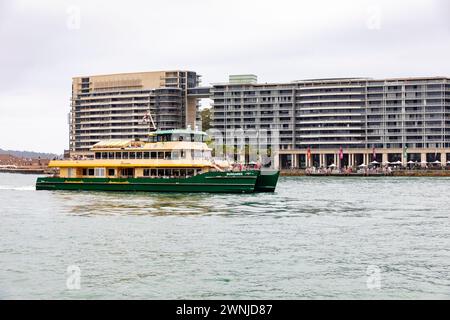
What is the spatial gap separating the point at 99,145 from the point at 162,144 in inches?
294

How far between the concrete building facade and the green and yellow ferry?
105317 mm

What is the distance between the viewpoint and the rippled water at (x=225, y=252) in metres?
21.2

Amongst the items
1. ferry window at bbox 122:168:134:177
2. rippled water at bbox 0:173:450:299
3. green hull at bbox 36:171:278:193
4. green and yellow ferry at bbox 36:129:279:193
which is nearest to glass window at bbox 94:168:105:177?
green and yellow ferry at bbox 36:129:279:193

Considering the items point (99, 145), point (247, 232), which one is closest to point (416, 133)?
point (99, 145)

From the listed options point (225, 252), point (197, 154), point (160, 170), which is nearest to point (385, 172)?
point (197, 154)

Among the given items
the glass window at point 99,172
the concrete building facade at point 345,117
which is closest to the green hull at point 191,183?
the glass window at point 99,172

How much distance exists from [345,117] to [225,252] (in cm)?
15907

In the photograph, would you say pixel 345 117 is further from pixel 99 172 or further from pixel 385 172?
pixel 99 172

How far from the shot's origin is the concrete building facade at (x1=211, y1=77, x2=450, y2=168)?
176m

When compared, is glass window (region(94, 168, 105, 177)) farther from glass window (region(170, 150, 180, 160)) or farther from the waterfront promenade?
the waterfront promenade

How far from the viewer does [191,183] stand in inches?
2544

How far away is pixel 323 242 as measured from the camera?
3086 cm

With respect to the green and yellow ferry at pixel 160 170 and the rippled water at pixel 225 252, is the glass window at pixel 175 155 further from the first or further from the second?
the rippled water at pixel 225 252
